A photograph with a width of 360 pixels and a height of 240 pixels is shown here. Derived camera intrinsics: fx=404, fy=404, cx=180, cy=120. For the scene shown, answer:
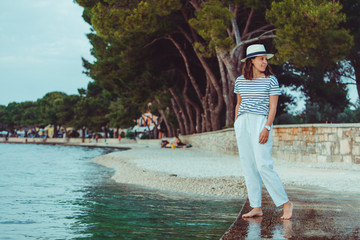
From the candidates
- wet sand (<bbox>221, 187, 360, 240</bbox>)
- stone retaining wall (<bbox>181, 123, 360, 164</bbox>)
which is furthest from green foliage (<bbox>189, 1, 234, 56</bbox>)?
wet sand (<bbox>221, 187, 360, 240</bbox>)

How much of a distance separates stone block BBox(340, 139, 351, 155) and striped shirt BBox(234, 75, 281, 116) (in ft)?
23.1

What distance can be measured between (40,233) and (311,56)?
44.1ft

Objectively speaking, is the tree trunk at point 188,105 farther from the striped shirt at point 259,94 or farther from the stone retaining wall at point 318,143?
the striped shirt at point 259,94

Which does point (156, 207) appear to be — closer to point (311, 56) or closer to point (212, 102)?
point (311, 56)

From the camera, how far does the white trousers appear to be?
3602 mm

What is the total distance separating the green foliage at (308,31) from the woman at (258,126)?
407 inches

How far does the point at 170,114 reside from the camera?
40688 mm

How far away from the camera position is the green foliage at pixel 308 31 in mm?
13234

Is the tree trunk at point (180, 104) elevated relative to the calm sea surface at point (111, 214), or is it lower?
elevated

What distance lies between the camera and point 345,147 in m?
10.0

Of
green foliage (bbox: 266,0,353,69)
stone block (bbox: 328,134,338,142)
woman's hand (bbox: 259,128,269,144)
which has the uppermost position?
green foliage (bbox: 266,0,353,69)

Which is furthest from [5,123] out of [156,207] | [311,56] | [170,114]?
[156,207]

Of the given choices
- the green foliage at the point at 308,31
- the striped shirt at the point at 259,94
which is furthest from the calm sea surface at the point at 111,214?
the green foliage at the point at 308,31

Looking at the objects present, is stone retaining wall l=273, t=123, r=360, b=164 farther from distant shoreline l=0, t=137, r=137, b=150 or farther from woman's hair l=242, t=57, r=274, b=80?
distant shoreline l=0, t=137, r=137, b=150
